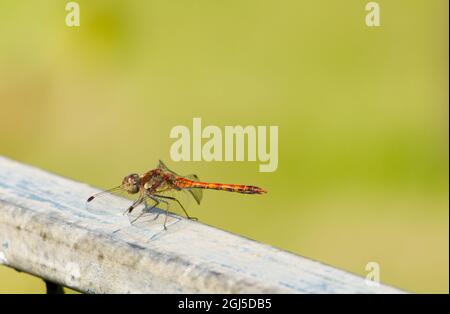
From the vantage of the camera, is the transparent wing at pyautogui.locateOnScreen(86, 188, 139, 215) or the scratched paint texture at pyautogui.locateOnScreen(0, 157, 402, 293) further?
the transparent wing at pyautogui.locateOnScreen(86, 188, 139, 215)

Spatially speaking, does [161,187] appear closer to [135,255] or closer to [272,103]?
[135,255]

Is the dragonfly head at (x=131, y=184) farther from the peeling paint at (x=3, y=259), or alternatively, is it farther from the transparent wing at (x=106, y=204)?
the peeling paint at (x=3, y=259)

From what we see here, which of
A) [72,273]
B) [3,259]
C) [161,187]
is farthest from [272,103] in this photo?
[72,273]

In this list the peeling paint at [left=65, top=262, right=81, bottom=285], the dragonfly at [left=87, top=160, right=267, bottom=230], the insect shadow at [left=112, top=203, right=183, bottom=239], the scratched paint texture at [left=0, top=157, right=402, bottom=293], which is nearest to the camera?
the scratched paint texture at [left=0, top=157, right=402, bottom=293]

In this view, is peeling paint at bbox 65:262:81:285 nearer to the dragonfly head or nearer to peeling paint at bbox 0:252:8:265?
peeling paint at bbox 0:252:8:265

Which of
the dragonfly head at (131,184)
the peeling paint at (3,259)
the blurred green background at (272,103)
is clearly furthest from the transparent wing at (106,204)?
the blurred green background at (272,103)

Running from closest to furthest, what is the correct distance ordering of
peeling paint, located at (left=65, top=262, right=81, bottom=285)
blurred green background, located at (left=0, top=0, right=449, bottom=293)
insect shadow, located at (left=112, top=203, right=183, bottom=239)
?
peeling paint, located at (left=65, top=262, right=81, bottom=285) < insect shadow, located at (left=112, top=203, right=183, bottom=239) < blurred green background, located at (left=0, top=0, right=449, bottom=293)

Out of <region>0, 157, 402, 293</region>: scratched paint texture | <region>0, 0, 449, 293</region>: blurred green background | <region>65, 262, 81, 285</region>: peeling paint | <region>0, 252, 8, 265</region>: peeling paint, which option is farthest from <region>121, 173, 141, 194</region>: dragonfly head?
<region>0, 0, 449, 293</region>: blurred green background
